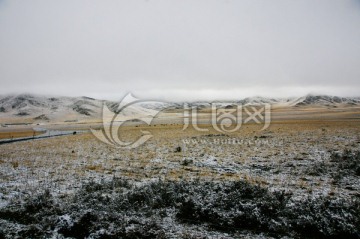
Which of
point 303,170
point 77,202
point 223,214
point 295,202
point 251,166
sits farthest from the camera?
point 251,166

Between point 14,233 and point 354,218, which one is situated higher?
point 354,218

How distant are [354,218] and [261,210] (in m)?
2.78

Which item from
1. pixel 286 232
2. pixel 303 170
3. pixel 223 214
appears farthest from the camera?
pixel 303 170

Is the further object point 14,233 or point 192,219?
point 192,219

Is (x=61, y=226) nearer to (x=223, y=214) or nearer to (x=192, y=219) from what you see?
(x=192, y=219)

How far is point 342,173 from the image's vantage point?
1365 cm

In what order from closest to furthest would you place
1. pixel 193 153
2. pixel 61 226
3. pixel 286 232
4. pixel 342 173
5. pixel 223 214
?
pixel 286 232, pixel 61 226, pixel 223 214, pixel 342 173, pixel 193 153

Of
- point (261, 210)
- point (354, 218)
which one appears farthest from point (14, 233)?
point (354, 218)

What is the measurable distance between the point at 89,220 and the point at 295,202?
7601 mm

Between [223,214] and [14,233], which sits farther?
[223,214]

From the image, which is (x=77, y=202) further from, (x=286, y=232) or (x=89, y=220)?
(x=286, y=232)

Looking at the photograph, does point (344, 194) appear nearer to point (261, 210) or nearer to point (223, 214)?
point (261, 210)

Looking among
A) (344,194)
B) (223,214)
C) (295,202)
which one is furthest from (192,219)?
(344,194)

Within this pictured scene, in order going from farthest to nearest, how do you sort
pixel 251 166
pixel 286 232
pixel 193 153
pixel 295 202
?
pixel 193 153 → pixel 251 166 → pixel 295 202 → pixel 286 232
